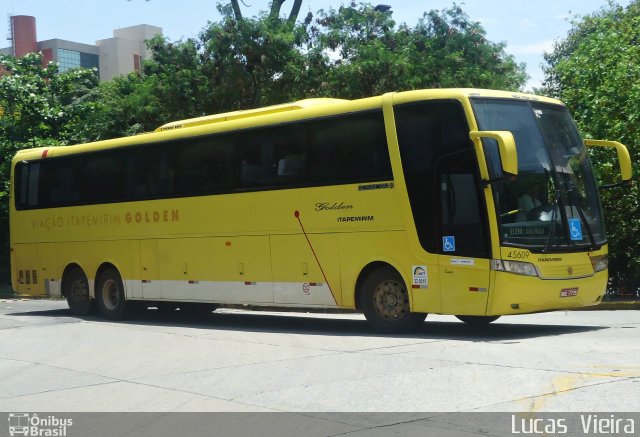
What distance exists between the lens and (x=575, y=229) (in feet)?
45.7

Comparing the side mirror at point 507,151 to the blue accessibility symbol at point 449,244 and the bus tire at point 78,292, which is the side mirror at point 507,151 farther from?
the bus tire at point 78,292

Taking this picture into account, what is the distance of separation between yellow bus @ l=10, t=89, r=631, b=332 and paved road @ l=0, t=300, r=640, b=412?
0.82 m

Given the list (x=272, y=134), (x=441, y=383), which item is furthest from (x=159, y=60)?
(x=441, y=383)

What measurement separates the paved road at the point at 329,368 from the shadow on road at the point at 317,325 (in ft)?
0.16

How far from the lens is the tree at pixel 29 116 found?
113ft

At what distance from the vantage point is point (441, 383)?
31.9ft

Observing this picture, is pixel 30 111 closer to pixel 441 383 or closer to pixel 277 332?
pixel 277 332

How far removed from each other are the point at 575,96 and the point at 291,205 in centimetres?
1069

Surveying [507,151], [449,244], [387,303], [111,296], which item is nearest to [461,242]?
[449,244]

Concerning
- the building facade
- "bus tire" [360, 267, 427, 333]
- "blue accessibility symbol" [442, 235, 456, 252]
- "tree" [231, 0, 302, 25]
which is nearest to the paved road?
"bus tire" [360, 267, 427, 333]

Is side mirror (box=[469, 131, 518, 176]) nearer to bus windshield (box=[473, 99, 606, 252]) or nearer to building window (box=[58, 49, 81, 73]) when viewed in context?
bus windshield (box=[473, 99, 606, 252])

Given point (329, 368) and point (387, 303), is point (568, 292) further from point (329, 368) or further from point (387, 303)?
point (329, 368)

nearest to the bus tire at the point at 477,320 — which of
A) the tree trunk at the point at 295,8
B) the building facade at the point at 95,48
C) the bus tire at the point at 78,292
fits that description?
the bus tire at the point at 78,292
